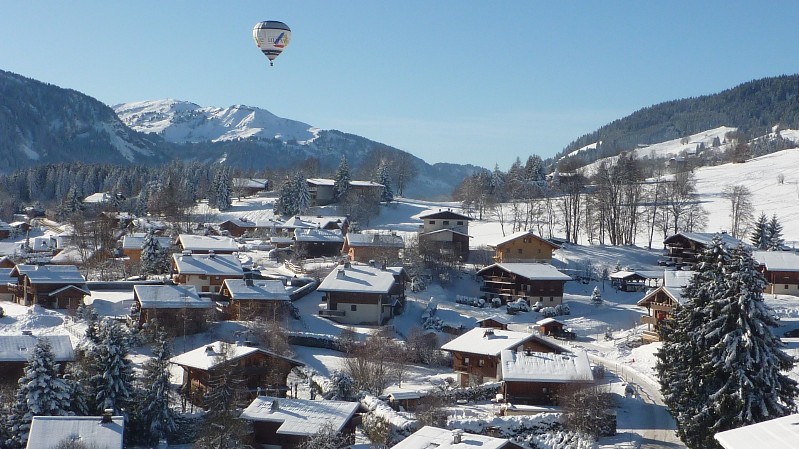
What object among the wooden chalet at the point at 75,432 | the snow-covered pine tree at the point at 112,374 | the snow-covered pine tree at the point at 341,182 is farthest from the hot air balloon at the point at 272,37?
the snow-covered pine tree at the point at 341,182

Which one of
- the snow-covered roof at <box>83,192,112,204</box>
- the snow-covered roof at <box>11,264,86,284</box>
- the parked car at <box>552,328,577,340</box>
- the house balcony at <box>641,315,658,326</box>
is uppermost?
the snow-covered roof at <box>83,192,112,204</box>

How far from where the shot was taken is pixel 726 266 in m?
29.7

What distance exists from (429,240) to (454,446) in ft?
159

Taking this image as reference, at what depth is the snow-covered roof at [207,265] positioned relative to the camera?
5978 centimetres

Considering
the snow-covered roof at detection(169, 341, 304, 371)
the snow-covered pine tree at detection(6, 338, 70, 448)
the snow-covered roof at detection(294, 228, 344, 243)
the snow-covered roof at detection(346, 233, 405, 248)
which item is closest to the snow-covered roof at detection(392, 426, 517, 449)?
the snow-covered pine tree at detection(6, 338, 70, 448)

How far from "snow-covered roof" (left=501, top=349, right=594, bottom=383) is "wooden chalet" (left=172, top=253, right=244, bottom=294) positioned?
25.2 metres

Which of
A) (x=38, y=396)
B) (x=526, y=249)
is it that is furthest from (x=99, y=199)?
(x=38, y=396)

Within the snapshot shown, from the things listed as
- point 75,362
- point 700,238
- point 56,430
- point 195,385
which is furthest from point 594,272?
point 56,430

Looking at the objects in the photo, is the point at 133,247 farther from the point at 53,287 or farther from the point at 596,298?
the point at 596,298

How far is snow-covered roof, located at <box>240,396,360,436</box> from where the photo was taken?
32438 mm

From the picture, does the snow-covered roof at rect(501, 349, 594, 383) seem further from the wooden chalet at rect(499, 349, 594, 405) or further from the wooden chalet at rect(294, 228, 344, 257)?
the wooden chalet at rect(294, 228, 344, 257)

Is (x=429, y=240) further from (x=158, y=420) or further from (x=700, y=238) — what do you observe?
(x=158, y=420)

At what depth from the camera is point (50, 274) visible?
55.3 metres

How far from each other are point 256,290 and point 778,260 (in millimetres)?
33535
